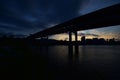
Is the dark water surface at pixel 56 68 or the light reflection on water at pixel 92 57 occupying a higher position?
the dark water surface at pixel 56 68

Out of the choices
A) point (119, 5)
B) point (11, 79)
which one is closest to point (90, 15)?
point (119, 5)

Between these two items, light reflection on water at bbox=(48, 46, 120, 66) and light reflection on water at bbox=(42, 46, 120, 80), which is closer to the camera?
light reflection on water at bbox=(42, 46, 120, 80)

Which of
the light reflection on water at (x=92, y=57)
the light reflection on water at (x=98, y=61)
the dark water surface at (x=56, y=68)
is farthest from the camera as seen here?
the light reflection on water at (x=92, y=57)

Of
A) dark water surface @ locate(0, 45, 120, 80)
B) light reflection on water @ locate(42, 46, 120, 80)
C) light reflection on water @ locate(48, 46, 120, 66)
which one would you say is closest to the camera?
dark water surface @ locate(0, 45, 120, 80)

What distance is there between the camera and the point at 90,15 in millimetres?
22312

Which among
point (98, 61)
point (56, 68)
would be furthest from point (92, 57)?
point (56, 68)

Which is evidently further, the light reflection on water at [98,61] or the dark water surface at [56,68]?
the light reflection on water at [98,61]

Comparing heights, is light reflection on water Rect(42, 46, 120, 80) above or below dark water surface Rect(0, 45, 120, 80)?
below

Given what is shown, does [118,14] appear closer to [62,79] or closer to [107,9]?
[107,9]

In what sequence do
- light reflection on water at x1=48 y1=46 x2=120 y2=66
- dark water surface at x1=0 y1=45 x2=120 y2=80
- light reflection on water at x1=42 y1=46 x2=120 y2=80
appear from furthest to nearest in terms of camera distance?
light reflection on water at x1=48 y1=46 x2=120 y2=66 → light reflection on water at x1=42 y1=46 x2=120 y2=80 → dark water surface at x1=0 y1=45 x2=120 y2=80

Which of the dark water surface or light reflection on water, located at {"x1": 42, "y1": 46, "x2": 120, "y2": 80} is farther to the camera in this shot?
light reflection on water, located at {"x1": 42, "y1": 46, "x2": 120, "y2": 80}

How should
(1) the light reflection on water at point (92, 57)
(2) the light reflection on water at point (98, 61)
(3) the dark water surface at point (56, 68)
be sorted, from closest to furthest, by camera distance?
1. (3) the dark water surface at point (56, 68)
2. (2) the light reflection on water at point (98, 61)
3. (1) the light reflection on water at point (92, 57)

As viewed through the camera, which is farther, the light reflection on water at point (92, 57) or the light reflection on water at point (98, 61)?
the light reflection on water at point (92, 57)

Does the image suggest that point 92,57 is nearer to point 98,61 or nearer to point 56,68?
point 98,61
